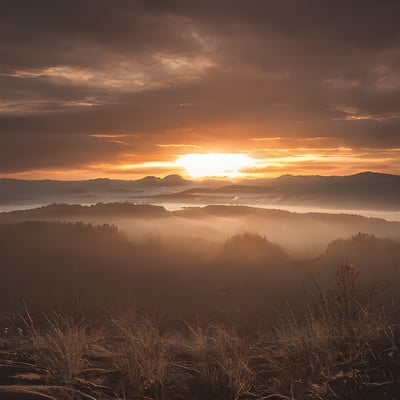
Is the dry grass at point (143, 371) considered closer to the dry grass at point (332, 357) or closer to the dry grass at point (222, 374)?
the dry grass at point (222, 374)

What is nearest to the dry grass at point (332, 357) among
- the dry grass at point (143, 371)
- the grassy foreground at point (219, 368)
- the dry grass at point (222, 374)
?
the grassy foreground at point (219, 368)

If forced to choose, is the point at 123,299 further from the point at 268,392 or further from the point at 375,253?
the point at 268,392

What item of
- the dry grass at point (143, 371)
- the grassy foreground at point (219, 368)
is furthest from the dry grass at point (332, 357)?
the dry grass at point (143, 371)

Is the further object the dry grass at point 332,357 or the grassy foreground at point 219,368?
the dry grass at point 332,357

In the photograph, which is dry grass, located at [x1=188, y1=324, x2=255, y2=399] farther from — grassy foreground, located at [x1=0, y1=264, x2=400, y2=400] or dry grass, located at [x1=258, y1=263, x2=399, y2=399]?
dry grass, located at [x1=258, y1=263, x2=399, y2=399]

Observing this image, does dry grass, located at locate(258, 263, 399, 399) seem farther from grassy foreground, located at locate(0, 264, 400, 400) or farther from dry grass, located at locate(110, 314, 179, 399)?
dry grass, located at locate(110, 314, 179, 399)

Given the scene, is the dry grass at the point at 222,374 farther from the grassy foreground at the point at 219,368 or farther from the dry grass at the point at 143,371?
the dry grass at the point at 143,371

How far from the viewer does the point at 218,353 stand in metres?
7.49

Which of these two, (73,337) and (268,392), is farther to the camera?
(73,337)

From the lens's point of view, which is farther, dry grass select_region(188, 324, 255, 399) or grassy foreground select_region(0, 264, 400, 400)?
dry grass select_region(188, 324, 255, 399)

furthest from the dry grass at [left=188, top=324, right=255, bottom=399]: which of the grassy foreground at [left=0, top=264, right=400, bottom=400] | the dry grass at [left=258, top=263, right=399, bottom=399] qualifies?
the dry grass at [left=258, top=263, right=399, bottom=399]

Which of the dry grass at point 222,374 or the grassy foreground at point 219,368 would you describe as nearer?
the grassy foreground at point 219,368

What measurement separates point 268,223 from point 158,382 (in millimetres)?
45480

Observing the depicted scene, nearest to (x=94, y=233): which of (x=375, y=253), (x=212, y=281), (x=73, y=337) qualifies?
(x=212, y=281)
